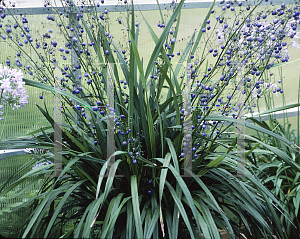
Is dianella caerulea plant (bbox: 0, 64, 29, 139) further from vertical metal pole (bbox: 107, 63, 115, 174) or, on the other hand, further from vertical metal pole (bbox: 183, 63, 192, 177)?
vertical metal pole (bbox: 183, 63, 192, 177)

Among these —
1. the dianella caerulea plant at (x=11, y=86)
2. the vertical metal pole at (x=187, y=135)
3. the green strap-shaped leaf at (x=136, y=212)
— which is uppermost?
the dianella caerulea plant at (x=11, y=86)

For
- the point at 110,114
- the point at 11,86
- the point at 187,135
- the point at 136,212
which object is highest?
the point at 11,86

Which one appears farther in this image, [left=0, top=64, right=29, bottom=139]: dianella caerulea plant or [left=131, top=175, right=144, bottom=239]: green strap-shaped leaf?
[left=0, top=64, right=29, bottom=139]: dianella caerulea plant

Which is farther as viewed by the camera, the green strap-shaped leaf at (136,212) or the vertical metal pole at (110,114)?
the vertical metal pole at (110,114)

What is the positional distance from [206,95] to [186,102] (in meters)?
0.09

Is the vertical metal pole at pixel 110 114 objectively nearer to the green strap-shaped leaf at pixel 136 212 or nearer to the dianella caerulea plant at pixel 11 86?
the green strap-shaped leaf at pixel 136 212

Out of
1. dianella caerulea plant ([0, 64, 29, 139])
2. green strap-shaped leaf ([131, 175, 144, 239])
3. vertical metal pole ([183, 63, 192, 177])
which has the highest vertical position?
dianella caerulea plant ([0, 64, 29, 139])

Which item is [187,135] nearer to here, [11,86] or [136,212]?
[136,212]

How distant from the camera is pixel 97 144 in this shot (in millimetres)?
1153

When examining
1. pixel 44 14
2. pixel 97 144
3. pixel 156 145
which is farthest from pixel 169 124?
pixel 44 14

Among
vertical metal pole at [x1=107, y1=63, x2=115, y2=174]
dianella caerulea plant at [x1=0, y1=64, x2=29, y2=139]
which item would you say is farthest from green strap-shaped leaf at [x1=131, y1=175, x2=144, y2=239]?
dianella caerulea plant at [x1=0, y1=64, x2=29, y2=139]

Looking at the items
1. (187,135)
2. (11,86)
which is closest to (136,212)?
(187,135)

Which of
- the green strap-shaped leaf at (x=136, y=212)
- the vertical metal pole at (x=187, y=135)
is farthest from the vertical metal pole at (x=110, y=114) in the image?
the vertical metal pole at (x=187, y=135)

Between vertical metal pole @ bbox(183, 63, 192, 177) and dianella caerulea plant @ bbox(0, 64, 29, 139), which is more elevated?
dianella caerulea plant @ bbox(0, 64, 29, 139)
